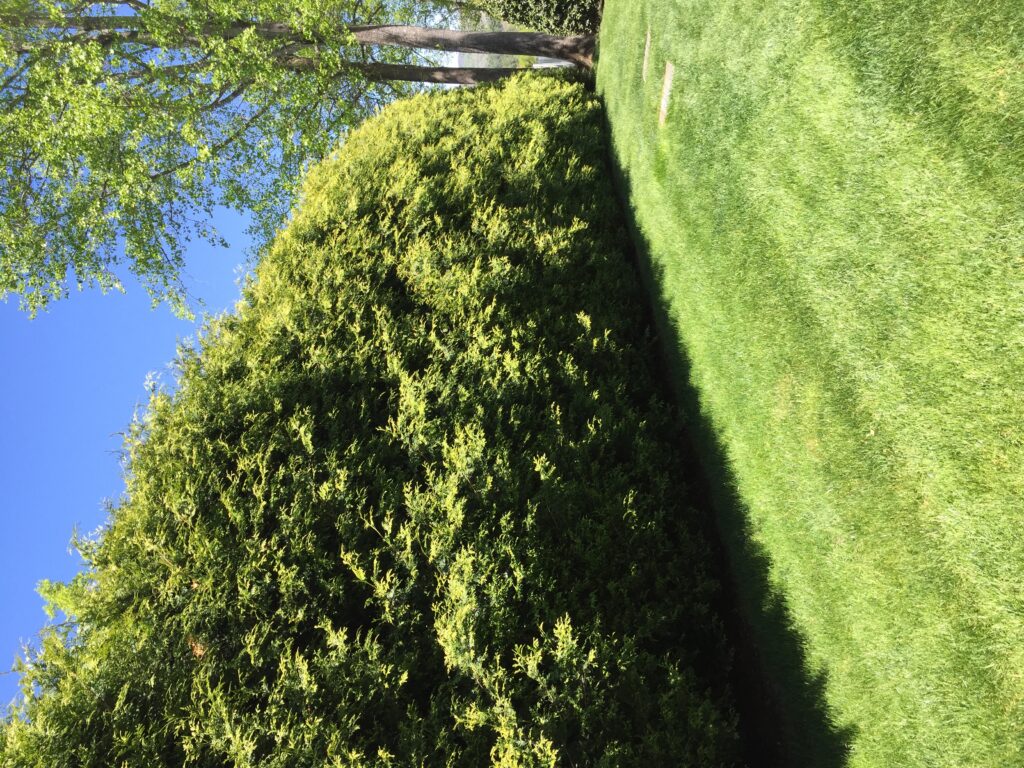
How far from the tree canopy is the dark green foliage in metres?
0.68

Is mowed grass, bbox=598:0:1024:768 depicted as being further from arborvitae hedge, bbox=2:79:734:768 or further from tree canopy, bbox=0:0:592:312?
tree canopy, bbox=0:0:592:312

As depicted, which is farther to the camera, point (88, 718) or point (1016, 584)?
point (88, 718)

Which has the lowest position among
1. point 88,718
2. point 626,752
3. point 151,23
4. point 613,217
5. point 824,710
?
point 824,710

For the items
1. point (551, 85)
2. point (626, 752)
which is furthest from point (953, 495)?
point (551, 85)

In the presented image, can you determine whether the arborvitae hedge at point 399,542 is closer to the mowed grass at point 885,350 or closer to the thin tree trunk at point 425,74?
the mowed grass at point 885,350

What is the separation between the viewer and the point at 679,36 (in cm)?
857

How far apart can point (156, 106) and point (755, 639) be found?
16077 mm

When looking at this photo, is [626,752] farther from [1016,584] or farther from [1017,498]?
[1017,498]

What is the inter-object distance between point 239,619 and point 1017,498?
575 cm

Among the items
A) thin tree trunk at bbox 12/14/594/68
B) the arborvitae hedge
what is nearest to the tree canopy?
thin tree trunk at bbox 12/14/594/68

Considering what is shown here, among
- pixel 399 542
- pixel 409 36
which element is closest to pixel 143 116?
pixel 409 36

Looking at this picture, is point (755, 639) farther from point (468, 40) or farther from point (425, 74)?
point (425, 74)

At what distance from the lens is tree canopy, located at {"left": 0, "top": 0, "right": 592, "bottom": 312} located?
12.5 metres

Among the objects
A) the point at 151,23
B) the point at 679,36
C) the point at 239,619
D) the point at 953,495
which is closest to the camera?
the point at 953,495
